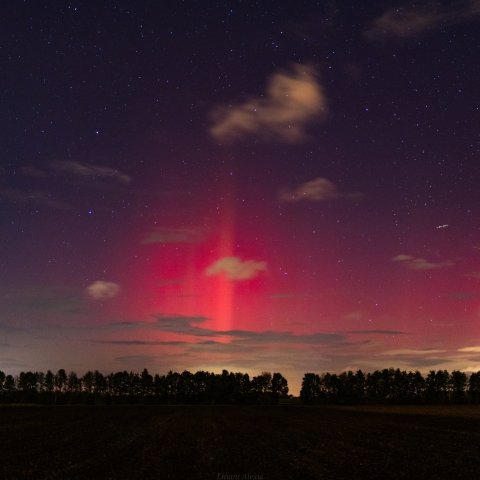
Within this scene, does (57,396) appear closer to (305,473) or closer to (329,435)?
(329,435)

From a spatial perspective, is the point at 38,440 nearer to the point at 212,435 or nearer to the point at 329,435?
the point at 212,435

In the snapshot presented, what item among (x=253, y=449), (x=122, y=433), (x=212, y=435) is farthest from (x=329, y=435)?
(x=122, y=433)

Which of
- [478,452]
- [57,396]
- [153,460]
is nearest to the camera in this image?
[153,460]

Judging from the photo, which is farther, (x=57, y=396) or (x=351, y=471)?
(x=57, y=396)

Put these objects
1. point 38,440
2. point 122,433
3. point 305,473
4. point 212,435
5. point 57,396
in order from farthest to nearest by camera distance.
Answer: point 57,396 < point 122,433 < point 212,435 < point 38,440 < point 305,473

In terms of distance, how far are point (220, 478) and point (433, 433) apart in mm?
29788

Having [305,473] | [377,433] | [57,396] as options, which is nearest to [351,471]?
[305,473]

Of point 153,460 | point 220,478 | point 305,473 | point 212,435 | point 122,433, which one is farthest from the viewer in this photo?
point 122,433

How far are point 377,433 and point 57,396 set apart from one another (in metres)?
178

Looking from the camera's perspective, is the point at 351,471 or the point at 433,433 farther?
the point at 433,433

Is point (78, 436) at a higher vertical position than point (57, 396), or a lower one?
higher

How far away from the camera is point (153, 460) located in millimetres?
26938

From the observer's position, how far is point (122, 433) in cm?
4366

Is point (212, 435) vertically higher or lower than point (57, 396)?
higher
